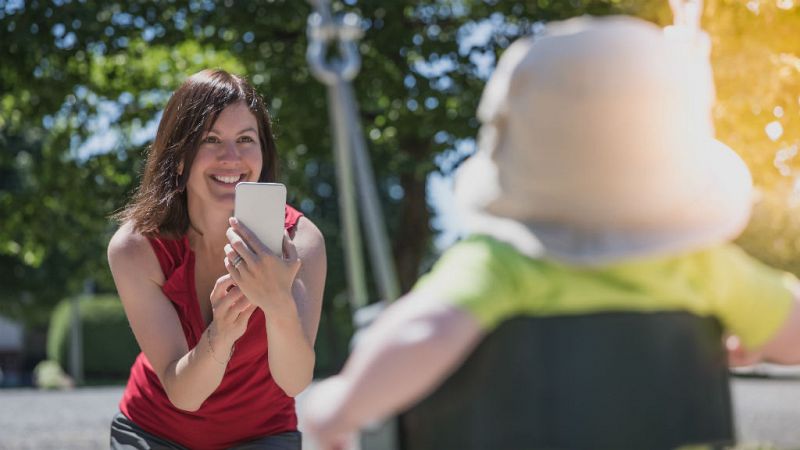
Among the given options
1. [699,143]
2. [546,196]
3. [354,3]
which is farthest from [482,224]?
[354,3]

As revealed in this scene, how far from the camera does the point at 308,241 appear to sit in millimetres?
3055

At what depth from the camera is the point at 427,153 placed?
1074 cm

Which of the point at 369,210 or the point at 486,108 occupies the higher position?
the point at 486,108

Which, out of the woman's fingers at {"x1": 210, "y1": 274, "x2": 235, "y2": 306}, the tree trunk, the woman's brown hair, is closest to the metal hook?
the woman's brown hair

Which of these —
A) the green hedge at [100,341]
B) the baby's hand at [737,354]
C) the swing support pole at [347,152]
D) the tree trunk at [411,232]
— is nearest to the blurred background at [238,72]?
the tree trunk at [411,232]

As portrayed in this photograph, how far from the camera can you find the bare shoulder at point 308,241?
3021 millimetres

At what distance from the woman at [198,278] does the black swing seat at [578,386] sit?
4.18ft

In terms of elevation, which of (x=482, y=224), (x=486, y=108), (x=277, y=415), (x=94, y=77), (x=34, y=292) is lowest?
(x=34, y=292)

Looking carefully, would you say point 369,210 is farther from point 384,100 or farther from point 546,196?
point 546,196

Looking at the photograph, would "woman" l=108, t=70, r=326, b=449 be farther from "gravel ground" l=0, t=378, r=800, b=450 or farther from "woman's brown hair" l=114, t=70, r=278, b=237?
"gravel ground" l=0, t=378, r=800, b=450

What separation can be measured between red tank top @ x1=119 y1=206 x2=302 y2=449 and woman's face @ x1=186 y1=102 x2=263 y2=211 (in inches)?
7.5

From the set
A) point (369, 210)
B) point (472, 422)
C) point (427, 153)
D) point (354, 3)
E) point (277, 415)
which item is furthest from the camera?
point (427, 153)

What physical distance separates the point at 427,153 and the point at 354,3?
176 cm

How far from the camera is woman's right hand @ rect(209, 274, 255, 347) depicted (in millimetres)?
2643
